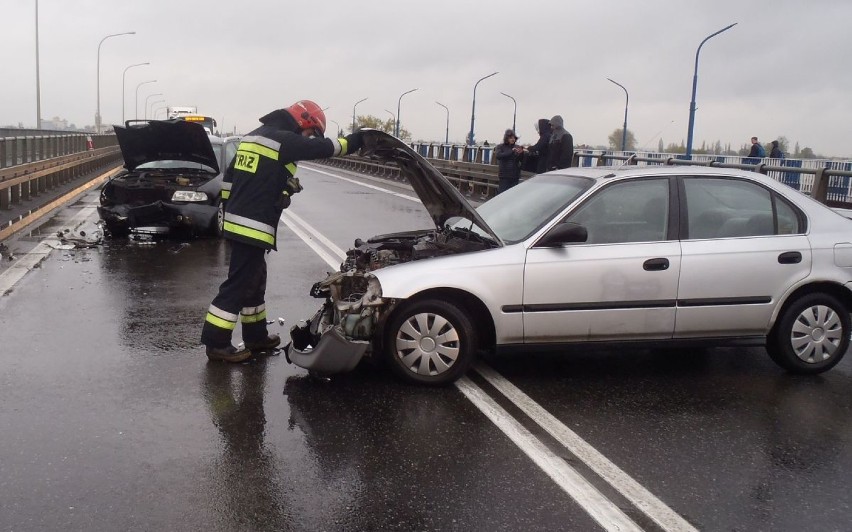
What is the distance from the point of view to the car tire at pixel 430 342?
519 centimetres

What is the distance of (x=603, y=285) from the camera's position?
5359 millimetres

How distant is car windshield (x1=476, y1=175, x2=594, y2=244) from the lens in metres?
5.71

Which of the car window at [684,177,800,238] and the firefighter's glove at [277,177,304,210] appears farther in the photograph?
the firefighter's glove at [277,177,304,210]

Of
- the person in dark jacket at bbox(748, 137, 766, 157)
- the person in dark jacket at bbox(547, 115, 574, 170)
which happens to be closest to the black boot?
the person in dark jacket at bbox(547, 115, 574, 170)

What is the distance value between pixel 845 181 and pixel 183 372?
11038 mm

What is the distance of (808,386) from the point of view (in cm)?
556

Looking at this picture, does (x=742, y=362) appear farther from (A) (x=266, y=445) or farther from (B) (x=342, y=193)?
(B) (x=342, y=193)

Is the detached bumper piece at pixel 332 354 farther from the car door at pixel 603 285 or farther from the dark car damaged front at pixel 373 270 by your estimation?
the car door at pixel 603 285

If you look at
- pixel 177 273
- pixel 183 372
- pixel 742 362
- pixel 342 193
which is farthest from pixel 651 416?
pixel 342 193

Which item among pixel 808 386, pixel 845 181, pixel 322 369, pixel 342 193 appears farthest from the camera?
pixel 342 193

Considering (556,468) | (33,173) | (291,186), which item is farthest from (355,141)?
(33,173)

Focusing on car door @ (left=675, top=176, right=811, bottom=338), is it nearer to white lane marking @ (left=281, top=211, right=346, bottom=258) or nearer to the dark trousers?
the dark trousers

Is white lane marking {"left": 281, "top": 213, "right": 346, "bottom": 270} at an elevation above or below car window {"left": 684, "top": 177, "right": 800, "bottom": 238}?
below

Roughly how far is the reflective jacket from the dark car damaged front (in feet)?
1.52
